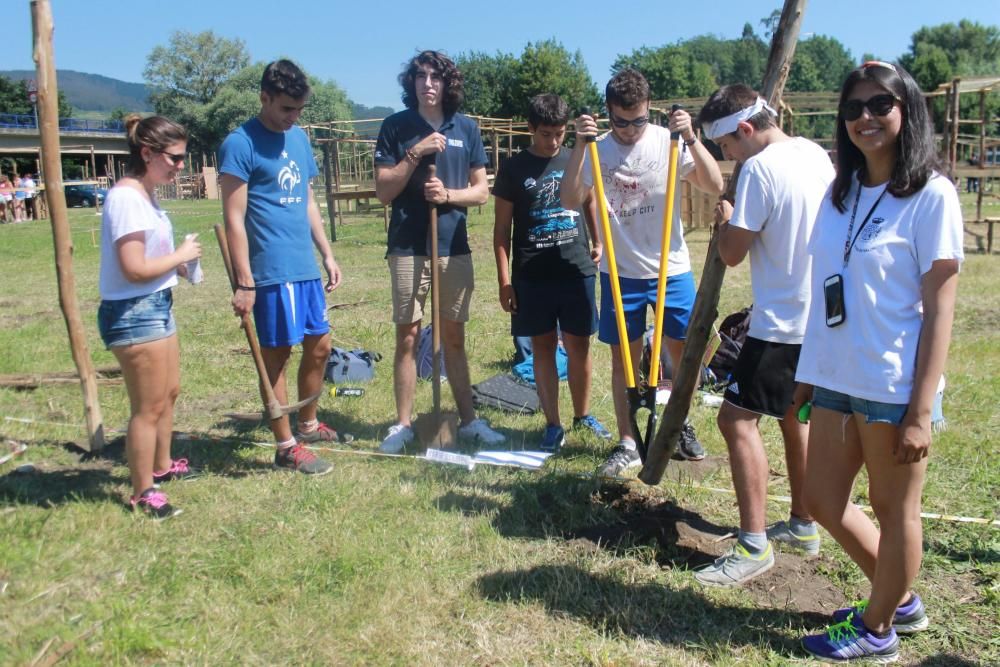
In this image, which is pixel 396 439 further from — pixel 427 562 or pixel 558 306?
pixel 427 562

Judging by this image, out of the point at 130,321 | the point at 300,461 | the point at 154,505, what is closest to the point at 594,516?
the point at 300,461

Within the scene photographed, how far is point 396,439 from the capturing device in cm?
478

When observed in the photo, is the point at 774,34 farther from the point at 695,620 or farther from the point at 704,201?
the point at 704,201

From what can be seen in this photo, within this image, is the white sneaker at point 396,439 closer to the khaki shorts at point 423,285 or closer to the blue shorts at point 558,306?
the khaki shorts at point 423,285

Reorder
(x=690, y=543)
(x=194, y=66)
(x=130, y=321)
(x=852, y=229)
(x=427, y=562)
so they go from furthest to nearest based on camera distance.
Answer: (x=194, y=66) → (x=130, y=321) → (x=690, y=543) → (x=427, y=562) → (x=852, y=229)

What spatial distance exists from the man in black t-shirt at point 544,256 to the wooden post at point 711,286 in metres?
1.45

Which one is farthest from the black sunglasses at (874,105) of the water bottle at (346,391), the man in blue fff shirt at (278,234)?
the water bottle at (346,391)

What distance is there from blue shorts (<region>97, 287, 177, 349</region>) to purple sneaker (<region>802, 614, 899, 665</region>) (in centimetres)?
307

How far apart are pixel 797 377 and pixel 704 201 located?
14.5 metres

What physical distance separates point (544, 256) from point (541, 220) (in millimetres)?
208

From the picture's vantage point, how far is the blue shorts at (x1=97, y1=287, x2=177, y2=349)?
3.67m

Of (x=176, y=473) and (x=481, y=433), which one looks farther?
(x=481, y=433)

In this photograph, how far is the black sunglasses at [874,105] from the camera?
230 centimetres

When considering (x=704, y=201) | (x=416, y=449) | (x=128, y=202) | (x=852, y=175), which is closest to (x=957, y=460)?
(x=852, y=175)
